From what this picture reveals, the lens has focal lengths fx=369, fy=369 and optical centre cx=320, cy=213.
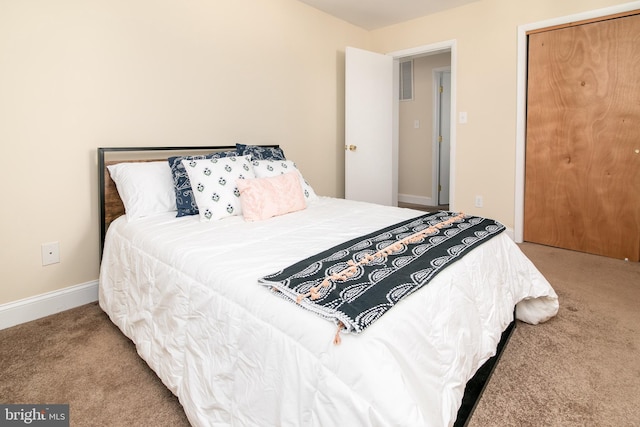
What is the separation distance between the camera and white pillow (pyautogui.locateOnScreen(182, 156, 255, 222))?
2123 millimetres

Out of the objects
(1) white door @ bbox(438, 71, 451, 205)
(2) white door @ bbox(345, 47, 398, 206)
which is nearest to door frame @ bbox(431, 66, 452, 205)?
(1) white door @ bbox(438, 71, 451, 205)

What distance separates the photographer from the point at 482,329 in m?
1.47


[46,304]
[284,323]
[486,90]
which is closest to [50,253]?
[46,304]

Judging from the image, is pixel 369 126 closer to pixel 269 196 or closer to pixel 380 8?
pixel 380 8

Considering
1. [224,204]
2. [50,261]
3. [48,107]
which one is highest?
[48,107]

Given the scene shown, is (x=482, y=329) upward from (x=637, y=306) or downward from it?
upward

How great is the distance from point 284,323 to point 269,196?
124 cm

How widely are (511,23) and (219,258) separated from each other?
3463 mm

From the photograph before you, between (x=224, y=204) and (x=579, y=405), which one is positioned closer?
(x=579, y=405)

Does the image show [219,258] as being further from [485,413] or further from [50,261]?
[50,261]

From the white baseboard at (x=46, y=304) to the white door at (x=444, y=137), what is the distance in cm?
451

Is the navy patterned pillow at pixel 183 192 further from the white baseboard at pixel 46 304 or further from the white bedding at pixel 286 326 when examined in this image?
the white baseboard at pixel 46 304

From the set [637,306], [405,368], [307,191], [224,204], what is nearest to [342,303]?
[405,368]

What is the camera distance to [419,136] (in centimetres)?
548
